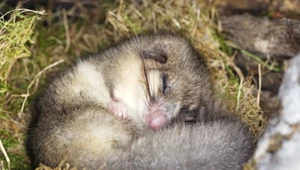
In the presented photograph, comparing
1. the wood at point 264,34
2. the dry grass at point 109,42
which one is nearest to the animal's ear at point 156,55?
the dry grass at point 109,42

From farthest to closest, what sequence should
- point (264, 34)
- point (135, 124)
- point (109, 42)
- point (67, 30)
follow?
point (67, 30)
point (109, 42)
point (264, 34)
point (135, 124)

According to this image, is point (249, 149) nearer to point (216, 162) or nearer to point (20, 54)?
point (216, 162)

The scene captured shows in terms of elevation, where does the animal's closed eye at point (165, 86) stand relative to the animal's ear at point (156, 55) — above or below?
below

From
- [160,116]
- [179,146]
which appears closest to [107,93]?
[160,116]

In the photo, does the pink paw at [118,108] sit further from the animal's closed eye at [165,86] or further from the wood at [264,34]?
the wood at [264,34]

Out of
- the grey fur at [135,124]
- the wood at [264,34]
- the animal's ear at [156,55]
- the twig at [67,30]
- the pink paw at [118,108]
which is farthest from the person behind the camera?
the twig at [67,30]

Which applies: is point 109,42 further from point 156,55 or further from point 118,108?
point 118,108

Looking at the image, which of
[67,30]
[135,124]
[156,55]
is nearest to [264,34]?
[156,55]
